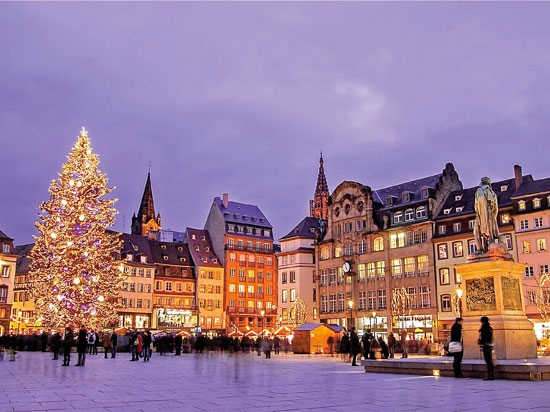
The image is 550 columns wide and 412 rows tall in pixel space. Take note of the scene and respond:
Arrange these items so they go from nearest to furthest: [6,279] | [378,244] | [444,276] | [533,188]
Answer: [533,188], [444,276], [6,279], [378,244]

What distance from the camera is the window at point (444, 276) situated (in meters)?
57.7

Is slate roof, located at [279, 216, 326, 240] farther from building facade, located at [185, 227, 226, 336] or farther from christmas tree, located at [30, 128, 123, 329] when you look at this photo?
christmas tree, located at [30, 128, 123, 329]

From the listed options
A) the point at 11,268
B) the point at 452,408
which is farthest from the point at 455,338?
the point at 11,268

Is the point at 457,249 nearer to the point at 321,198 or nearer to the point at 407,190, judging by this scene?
the point at 407,190

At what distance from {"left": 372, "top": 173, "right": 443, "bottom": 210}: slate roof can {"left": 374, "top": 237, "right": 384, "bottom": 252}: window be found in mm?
3705

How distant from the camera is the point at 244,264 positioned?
91250 millimetres

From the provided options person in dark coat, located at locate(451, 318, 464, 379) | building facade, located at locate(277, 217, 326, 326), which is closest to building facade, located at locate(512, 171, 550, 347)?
building facade, located at locate(277, 217, 326, 326)

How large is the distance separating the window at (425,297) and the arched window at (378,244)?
7347mm

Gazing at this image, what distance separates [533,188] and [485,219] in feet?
122

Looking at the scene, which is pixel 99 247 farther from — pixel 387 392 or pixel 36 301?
pixel 387 392

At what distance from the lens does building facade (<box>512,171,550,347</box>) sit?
48875 mm

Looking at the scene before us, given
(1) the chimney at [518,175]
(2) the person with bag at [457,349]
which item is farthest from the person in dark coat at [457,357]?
(1) the chimney at [518,175]

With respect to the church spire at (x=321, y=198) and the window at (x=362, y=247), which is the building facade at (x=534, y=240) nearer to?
the window at (x=362, y=247)

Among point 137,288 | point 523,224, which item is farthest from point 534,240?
point 137,288
